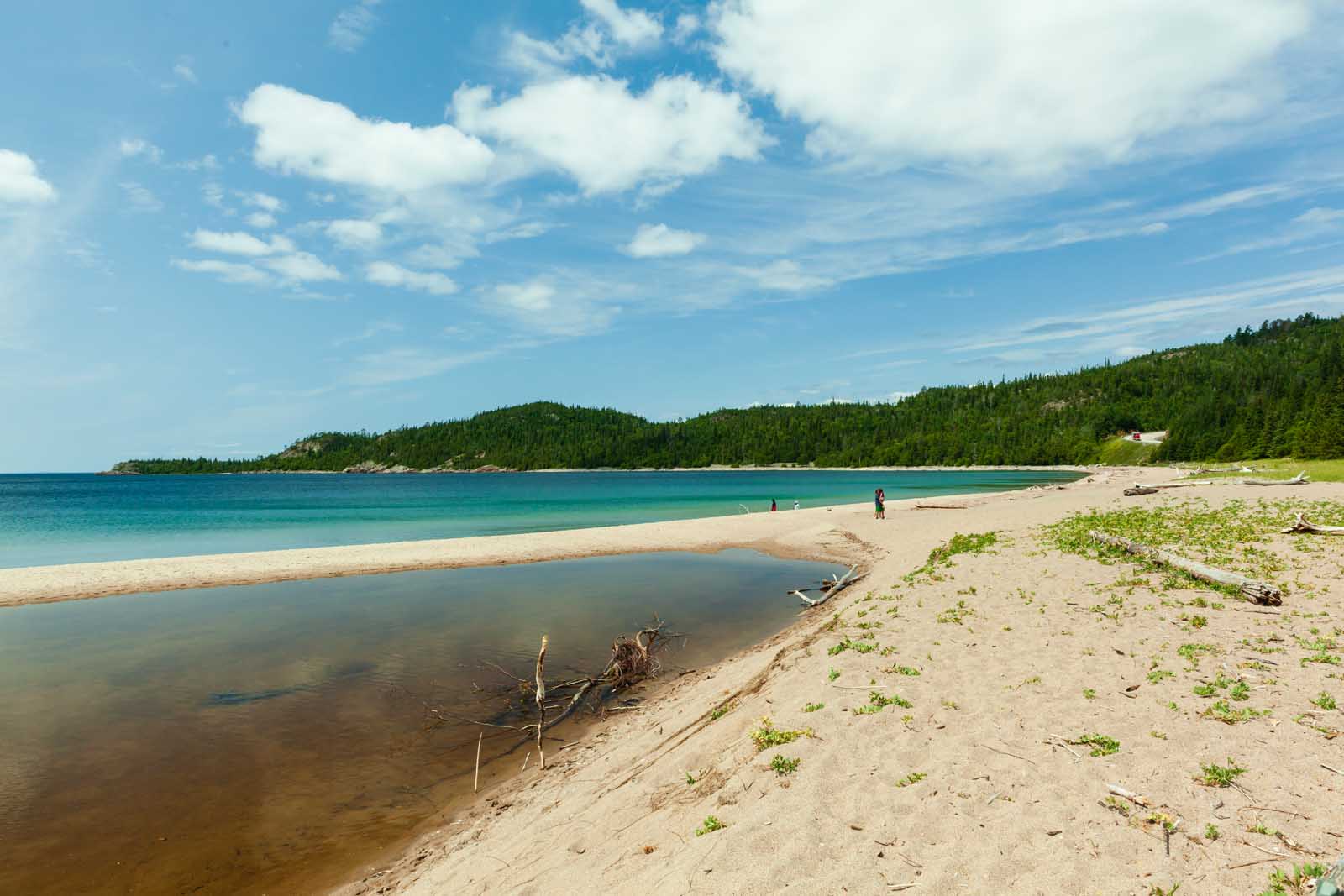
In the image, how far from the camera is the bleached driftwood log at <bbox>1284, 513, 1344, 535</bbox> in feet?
66.0

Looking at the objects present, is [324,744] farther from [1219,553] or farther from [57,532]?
[57,532]

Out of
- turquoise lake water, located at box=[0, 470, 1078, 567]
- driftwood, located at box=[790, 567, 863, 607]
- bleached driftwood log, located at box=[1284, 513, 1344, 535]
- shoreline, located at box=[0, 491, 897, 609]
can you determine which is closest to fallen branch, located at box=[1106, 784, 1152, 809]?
driftwood, located at box=[790, 567, 863, 607]

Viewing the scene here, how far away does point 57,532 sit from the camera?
57.9m

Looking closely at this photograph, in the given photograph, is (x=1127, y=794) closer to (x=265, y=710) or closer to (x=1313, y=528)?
(x=265, y=710)

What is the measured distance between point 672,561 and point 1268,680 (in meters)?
27.1

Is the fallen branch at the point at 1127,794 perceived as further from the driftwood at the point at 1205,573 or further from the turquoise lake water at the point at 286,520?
the turquoise lake water at the point at 286,520

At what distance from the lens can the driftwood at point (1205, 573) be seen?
13.3m

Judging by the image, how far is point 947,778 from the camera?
7.27m

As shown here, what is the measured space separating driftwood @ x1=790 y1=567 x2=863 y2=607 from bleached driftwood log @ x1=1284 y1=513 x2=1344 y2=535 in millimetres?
14593

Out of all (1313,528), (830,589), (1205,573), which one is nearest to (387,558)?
(830,589)

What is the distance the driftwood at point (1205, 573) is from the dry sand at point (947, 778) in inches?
13.5

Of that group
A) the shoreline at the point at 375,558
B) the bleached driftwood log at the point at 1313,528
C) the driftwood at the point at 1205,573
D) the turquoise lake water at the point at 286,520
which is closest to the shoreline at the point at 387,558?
the shoreline at the point at 375,558

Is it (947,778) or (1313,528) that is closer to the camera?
(947,778)

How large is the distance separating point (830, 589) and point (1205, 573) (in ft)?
39.0
